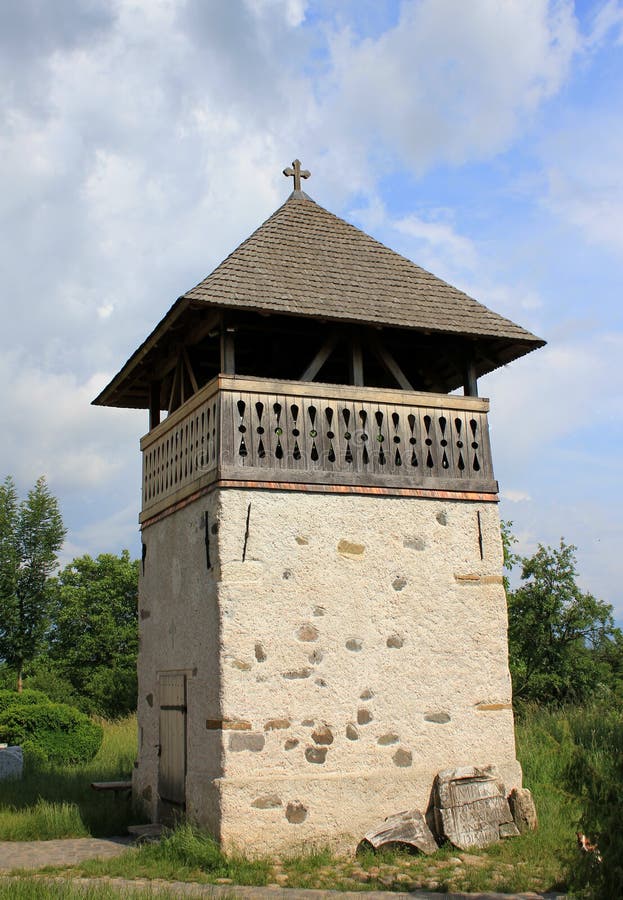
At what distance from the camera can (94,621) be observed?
3250 cm

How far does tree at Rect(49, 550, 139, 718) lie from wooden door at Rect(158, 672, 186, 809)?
70.7ft

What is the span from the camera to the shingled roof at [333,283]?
9.14 m

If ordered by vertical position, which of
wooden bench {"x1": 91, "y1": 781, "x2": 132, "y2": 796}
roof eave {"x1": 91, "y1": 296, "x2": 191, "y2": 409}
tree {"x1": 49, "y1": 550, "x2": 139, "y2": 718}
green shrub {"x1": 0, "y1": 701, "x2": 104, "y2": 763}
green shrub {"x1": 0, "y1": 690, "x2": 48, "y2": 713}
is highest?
roof eave {"x1": 91, "y1": 296, "x2": 191, "y2": 409}

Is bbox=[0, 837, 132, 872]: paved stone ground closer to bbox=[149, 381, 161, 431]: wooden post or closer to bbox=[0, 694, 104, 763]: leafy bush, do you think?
bbox=[149, 381, 161, 431]: wooden post

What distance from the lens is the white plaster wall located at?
8.10 m

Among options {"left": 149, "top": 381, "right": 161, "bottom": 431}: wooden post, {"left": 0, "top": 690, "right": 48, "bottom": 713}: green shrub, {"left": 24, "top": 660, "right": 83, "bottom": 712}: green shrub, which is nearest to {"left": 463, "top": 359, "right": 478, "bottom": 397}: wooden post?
{"left": 149, "top": 381, "right": 161, "bottom": 431}: wooden post

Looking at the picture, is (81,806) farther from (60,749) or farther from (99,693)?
(99,693)

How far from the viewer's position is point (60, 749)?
1594 cm

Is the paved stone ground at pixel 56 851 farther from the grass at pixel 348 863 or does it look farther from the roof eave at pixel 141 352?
the roof eave at pixel 141 352

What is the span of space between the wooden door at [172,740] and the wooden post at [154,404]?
3244mm

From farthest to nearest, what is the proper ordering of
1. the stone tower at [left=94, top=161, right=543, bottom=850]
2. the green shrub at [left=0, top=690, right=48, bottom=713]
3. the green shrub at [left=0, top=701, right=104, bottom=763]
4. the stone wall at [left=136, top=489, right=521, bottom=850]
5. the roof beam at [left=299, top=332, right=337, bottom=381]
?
the green shrub at [left=0, top=690, right=48, bottom=713] → the green shrub at [left=0, top=701, right=104, bottom=763] → the roof beam at [left=299, top=332, right=337, bottom=381] → the stone tower at [left=94, top=161, right=543, bottom=850] → the stone wall at [left=136, top=489, right=521, bottom=850]

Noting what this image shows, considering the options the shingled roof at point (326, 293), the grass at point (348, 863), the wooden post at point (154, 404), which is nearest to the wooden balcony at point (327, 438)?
the shingled roof at point (326, 293)

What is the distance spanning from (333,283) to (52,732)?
10.6m

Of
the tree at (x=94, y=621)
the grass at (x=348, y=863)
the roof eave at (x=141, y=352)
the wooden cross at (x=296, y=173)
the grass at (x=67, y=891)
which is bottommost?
the grass at (x=348, y=863)
